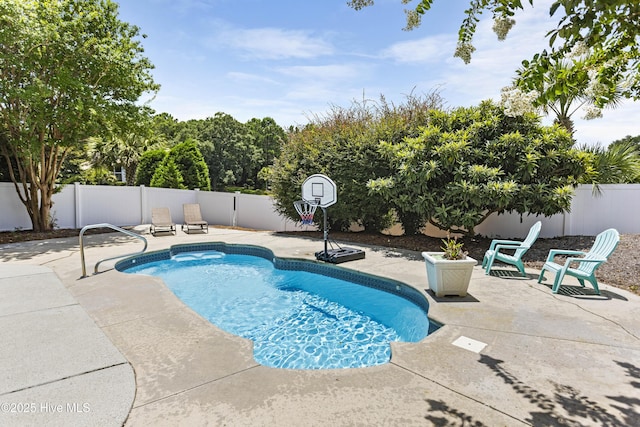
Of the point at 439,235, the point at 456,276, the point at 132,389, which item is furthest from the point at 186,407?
the point at 439,235

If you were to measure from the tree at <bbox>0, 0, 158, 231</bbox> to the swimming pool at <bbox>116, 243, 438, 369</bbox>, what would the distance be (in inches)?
190

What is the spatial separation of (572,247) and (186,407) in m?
8.63

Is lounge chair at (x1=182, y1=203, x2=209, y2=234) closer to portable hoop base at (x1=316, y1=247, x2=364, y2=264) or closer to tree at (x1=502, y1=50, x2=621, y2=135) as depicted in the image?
portable hoop base at (x1=316, y1=247, x2=364, y2=264)

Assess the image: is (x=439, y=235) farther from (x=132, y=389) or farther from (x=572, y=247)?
(x=132, y=389)

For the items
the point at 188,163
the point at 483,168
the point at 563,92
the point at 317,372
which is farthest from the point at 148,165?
the point at 563,92

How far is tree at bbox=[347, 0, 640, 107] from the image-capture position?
6.76 feet

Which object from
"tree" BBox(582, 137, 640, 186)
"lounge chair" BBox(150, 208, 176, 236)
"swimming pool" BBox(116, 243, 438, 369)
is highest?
"tree" BBox(582, 137, 640, 186)

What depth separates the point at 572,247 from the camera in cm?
791

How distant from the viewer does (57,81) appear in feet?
30.1

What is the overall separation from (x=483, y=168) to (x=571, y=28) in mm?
6151

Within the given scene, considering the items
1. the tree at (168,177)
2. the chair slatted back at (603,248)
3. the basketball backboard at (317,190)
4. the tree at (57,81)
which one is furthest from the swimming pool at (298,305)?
the tree at (168,177)

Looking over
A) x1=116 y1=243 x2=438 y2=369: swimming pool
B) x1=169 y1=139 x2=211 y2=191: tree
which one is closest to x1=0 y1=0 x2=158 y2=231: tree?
x1=116 y1=243 x2=438 y2=369: swimming pool

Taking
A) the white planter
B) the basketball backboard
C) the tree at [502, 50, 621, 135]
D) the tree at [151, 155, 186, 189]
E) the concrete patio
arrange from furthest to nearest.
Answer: the tree at [151, 155, 186, 189]
the basketball backboard
the white planter
the tree at [502, 50, 621, 135]
the concrete patio

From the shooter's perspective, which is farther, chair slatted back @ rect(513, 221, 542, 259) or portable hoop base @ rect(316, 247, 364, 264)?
portable hoop base @ rect(316, 247, 364, 264)
